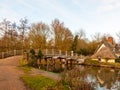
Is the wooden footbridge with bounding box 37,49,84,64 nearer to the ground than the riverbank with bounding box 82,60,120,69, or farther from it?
farther from it

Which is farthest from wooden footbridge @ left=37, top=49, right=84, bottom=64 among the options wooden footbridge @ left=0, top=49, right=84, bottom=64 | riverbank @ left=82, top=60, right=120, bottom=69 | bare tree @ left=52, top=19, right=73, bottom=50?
bare tree @ left=52, top=19, right=73, bottom=50

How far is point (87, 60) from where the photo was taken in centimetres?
5125

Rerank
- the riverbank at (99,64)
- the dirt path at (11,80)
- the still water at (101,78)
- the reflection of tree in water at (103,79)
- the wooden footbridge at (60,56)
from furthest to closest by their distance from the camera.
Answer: the wooden footbridge at (60,56)
the riverbank at (99,64)
the reflection of tree in water at (103,79)
the still water at (101,78)
the dirt path at (11,80)

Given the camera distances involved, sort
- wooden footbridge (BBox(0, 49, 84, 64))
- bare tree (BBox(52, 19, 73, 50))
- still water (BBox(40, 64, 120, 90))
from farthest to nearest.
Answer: bare tree (BBox(52, 19, 73, 50))
wooden footbridge (BBox(0, 49, 84, 64))
still water (BBox(40, 64, 120, 90))

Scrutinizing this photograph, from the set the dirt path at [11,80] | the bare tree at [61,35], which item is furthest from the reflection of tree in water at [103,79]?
the bare tree at [61,35]

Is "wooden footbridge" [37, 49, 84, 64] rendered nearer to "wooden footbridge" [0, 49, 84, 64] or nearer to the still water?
"wooden footbridge" [0, 49, 84, 64]

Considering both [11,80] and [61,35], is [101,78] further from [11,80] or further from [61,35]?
[61,35]

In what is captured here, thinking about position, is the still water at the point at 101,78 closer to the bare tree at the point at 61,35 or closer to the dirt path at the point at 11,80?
the dirt path at the point at 11,80

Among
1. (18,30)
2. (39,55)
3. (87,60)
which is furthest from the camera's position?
(18,30)

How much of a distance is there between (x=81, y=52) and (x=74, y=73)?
46889 millimetres

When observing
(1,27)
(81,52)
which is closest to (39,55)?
(1,27)

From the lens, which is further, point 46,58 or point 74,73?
point 46,58

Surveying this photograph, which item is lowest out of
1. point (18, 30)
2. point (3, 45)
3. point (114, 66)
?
point (114, 66)

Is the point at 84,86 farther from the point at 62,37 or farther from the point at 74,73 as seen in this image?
the point at 62,37
